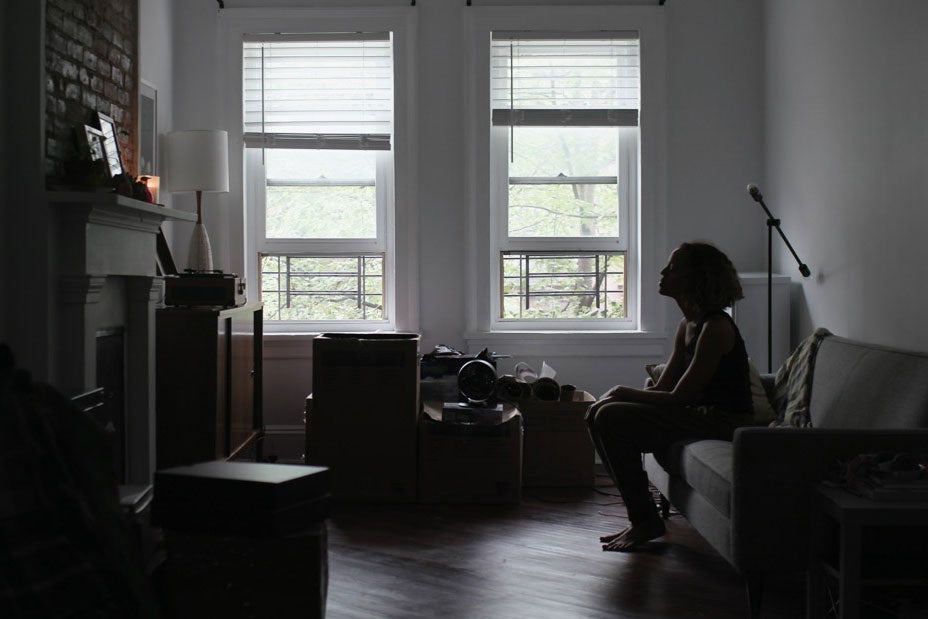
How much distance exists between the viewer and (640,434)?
11.6ft

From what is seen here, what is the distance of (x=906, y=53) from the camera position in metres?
3.42

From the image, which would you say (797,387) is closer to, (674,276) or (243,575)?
(674,276)

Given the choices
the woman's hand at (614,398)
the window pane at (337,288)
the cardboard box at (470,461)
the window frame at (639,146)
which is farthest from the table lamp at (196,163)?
the woman's hand at (614,398)

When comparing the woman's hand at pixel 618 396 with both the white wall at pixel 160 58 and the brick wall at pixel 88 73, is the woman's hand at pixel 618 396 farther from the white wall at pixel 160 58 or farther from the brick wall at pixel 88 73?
the white wall at pixel 160 58

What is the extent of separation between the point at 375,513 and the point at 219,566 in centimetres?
219

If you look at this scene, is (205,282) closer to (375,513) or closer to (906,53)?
(375,513)

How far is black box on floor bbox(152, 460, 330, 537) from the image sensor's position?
1.93m

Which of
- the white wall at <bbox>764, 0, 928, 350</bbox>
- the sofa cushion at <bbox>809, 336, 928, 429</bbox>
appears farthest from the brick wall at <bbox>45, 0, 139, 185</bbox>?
the white wall at <bbox>764, 0, 928, 350</bbox>

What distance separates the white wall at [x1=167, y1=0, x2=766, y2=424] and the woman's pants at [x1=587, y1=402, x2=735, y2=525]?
1.65 metres

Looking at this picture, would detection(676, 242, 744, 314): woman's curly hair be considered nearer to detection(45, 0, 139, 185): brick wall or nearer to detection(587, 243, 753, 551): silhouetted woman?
detection(587, 243, 753, 551): silhouetted woman

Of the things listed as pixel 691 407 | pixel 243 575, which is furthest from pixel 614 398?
pixel 243 575

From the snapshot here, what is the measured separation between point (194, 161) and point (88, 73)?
1319 mm

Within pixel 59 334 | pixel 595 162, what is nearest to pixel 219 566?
pixel 59 334

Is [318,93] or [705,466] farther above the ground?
[318,93]
